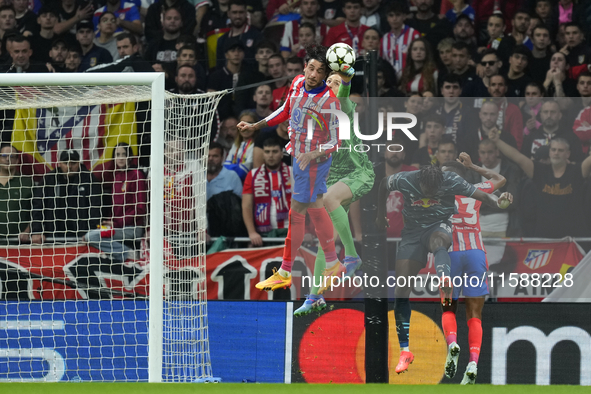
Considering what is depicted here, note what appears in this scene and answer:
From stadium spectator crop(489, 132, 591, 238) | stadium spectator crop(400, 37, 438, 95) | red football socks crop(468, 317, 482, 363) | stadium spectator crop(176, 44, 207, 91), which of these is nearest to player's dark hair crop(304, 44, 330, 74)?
stadium spectator crop(176, 44, 207, 91)

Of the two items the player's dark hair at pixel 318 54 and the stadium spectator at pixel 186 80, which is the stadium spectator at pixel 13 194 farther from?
the player's dark hair at pixel 318 54

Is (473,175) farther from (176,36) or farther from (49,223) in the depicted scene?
(176,36)

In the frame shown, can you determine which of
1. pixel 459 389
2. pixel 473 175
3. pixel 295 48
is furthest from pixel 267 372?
pixel 295 48

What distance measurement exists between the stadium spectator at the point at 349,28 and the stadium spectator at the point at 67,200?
120 inches

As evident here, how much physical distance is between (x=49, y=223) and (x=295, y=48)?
3.09m

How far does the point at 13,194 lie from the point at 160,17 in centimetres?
306

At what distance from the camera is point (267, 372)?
542 centimetres

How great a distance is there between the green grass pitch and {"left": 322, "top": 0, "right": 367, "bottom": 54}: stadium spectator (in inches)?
177

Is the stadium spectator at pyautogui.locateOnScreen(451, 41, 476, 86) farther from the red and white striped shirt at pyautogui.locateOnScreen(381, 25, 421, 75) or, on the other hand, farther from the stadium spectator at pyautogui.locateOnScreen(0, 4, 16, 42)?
the stadium spectator at pyautogui.locateOnScreen(0, 4, 16, 42)

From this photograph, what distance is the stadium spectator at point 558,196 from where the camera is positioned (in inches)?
196

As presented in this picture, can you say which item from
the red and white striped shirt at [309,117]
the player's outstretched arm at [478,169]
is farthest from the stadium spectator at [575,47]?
the red and white striped shirt at [309,117]

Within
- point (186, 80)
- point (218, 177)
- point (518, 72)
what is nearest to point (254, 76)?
point (186, 80)

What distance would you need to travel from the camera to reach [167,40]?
8.10 metres

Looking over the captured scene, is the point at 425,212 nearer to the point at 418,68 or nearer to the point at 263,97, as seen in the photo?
the point at 263,97
